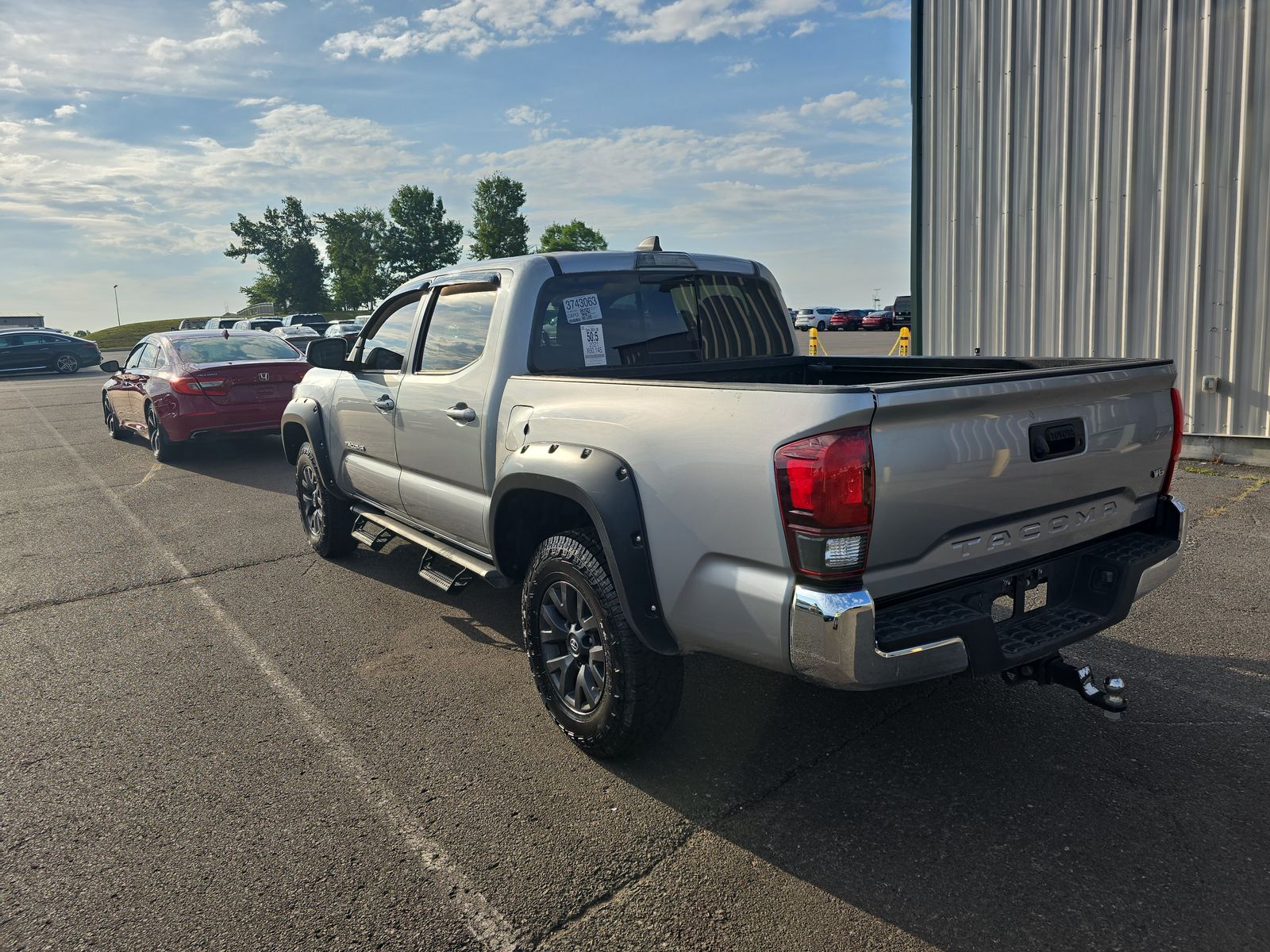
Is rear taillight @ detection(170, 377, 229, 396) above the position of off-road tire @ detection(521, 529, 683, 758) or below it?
above

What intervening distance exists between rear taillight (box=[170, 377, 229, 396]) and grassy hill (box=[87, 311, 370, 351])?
58161 millimetres

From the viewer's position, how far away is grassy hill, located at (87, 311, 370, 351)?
71.8 metres

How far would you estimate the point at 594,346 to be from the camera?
4.20 metres

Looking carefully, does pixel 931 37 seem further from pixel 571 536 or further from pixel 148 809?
pixel 148 809

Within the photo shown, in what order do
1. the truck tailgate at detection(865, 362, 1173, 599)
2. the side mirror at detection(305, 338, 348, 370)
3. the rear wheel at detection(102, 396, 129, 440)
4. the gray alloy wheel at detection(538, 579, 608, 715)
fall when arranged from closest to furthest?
1. the truck tailgate at detection(865, 362, 1173, 599)
2. the gray alloy wheel at detection(538, 579, 608, 715)
3. the side mirror at detection(305, 338, 348, 370)
4. the rear wheel at detection(102, 396, 129, 440)

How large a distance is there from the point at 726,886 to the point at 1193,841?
1.50 metres

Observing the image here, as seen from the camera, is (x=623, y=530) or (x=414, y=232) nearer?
(x=623, y=530)

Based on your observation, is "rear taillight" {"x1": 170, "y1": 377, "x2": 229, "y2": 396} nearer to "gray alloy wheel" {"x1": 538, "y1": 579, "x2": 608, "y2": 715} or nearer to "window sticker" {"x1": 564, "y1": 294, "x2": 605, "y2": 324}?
"window sticker" {"x1": 564, "y1": 294, "x2": 605, "y2": 324}

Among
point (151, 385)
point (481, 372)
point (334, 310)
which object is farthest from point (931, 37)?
point (334, 310)

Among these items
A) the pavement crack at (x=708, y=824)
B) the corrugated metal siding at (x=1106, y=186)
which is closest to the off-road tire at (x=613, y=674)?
the pavement crack at (x=708, y=824)

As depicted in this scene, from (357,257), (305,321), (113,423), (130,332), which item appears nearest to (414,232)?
(357,257)

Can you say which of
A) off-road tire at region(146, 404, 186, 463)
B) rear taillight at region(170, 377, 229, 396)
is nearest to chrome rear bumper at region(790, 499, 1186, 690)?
rear taillight at region(170, 377, 229, 396)

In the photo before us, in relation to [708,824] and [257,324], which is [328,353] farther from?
[257,324]

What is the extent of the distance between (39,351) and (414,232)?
69.7 meters
